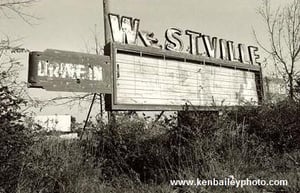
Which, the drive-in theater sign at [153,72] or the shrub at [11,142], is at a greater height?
the drive-in theater sign at [153,72]

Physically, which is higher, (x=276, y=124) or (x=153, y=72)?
(x=153, y=72)

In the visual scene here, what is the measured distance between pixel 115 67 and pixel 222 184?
474 cm

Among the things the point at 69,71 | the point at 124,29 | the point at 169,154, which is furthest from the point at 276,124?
the point at 69,71

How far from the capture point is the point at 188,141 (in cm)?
911

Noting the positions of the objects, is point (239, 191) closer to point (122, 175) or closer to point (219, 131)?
point (219, 131)

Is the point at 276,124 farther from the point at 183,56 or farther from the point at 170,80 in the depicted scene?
the point at 183,56

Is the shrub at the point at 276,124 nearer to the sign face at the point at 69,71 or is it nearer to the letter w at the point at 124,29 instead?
the letter w at the point at 124,29

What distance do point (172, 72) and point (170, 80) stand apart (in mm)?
325

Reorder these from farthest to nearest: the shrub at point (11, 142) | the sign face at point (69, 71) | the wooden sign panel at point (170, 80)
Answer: the wooden sign panel at point (170, 80) < the sign face at point (69, 71) < the shrub at point (11, 142)

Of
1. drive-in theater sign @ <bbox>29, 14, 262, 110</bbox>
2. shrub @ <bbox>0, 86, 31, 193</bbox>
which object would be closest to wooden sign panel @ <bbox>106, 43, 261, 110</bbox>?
drive-in theater sign @ <bbox>29, 14, 262, 110</bbox>

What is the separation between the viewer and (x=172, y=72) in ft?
39.4

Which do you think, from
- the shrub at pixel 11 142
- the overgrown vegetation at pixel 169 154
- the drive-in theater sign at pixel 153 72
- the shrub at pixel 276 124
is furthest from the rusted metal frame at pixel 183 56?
the shrub at pixel 11 142

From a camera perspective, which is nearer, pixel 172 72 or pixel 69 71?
pixel 69 71

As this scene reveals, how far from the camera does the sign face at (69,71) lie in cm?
867
